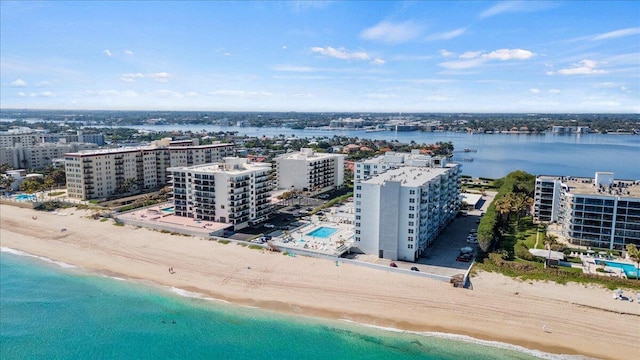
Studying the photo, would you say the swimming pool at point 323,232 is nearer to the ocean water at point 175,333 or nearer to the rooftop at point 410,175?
the rooftop at point 410,175

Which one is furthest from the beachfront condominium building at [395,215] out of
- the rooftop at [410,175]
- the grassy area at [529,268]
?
the grassy area at [529,268]

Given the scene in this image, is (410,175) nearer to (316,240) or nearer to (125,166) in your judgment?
(316,240)

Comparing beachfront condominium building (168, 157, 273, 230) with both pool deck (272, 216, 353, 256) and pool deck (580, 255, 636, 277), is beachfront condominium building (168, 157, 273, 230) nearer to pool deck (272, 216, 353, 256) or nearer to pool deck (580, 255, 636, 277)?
pool deck (272, 216, 353, 256)

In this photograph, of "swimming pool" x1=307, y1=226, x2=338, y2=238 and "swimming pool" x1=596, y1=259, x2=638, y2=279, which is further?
"swimming pool" x1=307, y1=226, x2=338, y2=238

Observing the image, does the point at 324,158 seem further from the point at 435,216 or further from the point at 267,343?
the point at 267,343

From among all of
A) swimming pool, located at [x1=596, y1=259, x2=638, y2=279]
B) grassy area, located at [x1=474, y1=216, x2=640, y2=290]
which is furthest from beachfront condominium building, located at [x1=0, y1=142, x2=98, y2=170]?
swimming pool, located at [x1=596, y1=259, x2=638, y2=279]
